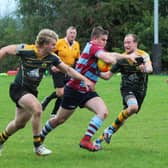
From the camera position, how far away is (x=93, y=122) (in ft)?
31.4

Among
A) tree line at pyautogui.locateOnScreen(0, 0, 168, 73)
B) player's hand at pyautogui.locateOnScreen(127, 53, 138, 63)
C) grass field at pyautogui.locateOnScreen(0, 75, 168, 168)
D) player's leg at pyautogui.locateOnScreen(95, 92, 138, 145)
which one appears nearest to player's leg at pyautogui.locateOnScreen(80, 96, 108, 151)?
grass field at pyautogui.locateOnScreen(0, 75, 168, 168)

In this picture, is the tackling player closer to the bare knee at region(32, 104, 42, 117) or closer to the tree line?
the bare knee at region(32, 104, 42, 117)

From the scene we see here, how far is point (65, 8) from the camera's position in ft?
186

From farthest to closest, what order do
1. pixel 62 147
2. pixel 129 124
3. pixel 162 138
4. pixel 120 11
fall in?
pixel 120 11, pixel 129 124, pixel 162 138, pixel 62 147

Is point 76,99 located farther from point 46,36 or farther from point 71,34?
point 71,34

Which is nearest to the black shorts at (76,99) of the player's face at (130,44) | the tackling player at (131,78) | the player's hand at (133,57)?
the player's hand at (133,57)

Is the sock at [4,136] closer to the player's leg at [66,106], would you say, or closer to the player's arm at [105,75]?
the player's leg at [66,106]

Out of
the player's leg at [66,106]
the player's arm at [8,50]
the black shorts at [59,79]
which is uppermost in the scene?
the player's arm at [8,50]

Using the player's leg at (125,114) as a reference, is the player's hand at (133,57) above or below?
above

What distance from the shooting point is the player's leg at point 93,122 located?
9.42 m

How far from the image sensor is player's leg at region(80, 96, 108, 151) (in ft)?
30.9

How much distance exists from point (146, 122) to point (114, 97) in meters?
6.63

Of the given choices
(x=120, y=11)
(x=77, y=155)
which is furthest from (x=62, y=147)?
(x=120, y=11)

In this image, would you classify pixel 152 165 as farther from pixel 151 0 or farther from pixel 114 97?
pixel 151 0
